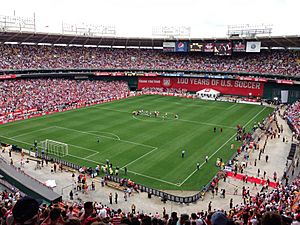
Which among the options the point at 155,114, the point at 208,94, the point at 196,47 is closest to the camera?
the point at 155,114

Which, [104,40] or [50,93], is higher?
[104,40]

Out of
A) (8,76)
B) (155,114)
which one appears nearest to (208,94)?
(155,114)

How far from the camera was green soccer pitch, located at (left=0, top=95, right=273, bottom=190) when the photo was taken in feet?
93.8

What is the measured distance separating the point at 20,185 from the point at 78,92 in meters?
44.7

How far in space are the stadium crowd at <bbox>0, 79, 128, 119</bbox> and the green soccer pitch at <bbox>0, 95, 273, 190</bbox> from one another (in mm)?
4292

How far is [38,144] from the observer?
3519cm

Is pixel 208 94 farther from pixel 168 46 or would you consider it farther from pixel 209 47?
pixel 168 46

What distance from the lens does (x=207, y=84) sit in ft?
253

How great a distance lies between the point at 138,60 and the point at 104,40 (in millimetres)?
10763

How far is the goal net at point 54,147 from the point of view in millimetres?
32672

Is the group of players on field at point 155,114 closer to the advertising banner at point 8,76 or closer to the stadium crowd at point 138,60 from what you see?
the advertising banner at point 8,76

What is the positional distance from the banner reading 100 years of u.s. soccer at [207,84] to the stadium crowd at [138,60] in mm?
2945

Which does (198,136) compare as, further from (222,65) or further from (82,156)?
(222,65)

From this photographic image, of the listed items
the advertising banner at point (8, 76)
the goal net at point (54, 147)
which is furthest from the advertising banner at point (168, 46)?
the goal net at point (54, 147)
